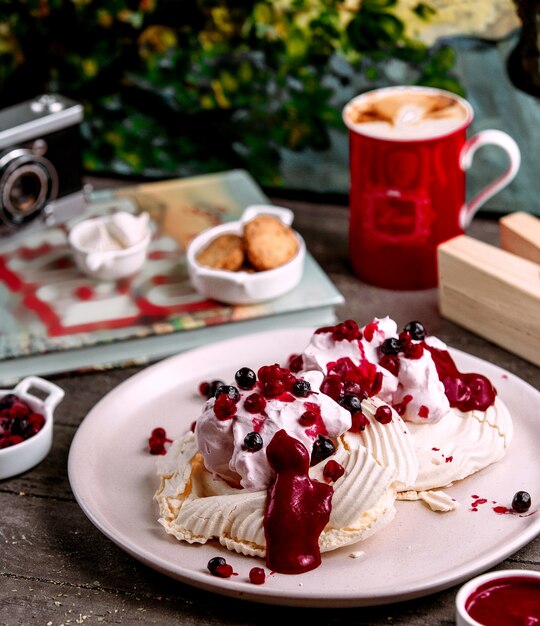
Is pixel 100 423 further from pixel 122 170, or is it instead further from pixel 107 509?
pixel 122 170

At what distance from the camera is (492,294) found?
1511 mm

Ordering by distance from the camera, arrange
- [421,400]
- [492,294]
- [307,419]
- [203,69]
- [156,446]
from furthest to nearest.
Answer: [203,69]
[492,294]
[156,446]
[421,400]
[307,419]

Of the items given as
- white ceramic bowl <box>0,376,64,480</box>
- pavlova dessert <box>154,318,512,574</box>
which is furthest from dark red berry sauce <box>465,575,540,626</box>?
white ceramic bowl <box>0,376,64,480</box>

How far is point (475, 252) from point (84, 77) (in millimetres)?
1008

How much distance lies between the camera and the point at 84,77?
216 centimetres

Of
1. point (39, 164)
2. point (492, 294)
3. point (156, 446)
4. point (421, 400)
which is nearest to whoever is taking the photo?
point (421, 400)

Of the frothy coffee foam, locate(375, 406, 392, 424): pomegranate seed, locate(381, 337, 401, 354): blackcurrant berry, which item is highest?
the frothy coffee foam

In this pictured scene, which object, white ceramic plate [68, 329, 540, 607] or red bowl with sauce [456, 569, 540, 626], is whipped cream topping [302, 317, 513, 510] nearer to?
white ceramic plate [68, 329, 540, 607]

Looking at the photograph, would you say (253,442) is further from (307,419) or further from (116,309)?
(116,309)

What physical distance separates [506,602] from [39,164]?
3.82ft

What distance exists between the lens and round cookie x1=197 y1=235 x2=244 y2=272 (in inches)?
63.7

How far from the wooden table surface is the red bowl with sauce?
8 cm

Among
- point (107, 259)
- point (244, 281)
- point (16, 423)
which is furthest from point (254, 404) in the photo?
point (107, 259)

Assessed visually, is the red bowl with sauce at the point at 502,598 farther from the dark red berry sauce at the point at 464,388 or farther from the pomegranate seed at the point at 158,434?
the pomegranate seed at the point at 158,434
